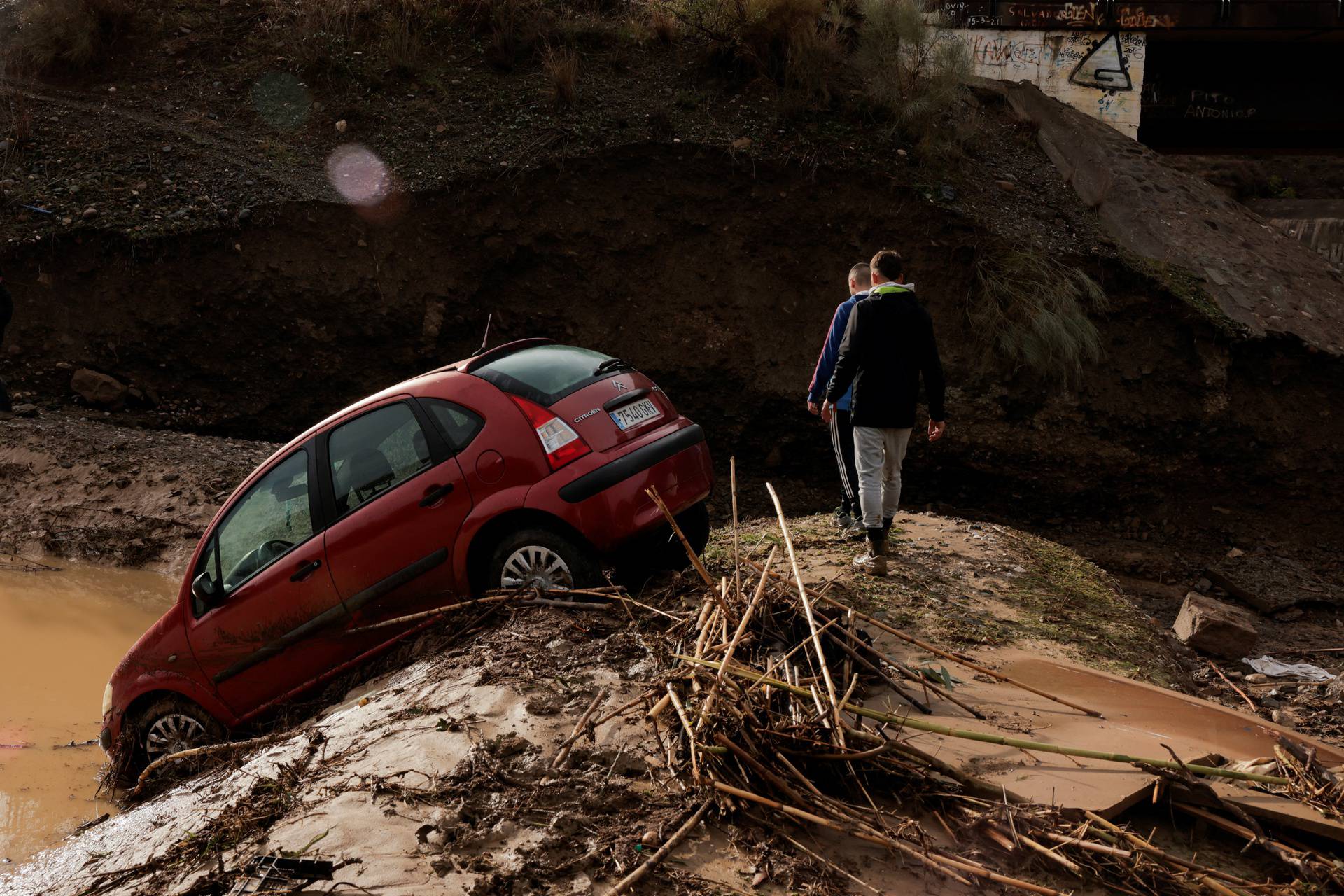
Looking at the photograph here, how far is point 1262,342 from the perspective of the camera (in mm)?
12906

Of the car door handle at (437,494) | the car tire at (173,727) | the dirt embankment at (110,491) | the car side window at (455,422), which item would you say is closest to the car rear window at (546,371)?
the car side window at (455,422)

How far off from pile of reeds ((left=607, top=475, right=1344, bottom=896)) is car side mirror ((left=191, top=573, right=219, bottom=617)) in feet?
9.34

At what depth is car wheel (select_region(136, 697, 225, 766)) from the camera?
5.69 metres

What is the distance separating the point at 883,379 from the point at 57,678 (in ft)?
20.6

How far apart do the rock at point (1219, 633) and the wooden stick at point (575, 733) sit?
6055 millimetres

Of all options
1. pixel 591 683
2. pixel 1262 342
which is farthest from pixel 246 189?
pixel 1262 342

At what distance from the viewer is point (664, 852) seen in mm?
3121

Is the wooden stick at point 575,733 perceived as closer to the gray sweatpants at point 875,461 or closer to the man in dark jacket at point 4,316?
the gray sweatpants at point 875,461

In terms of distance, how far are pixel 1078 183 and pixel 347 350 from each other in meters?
11.1

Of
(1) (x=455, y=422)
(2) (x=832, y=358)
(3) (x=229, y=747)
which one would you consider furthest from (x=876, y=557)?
(3) (x=229, y=747)

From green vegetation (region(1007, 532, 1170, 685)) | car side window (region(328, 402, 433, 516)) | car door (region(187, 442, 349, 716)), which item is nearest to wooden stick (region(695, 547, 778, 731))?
car side window (region(328, 402, 433, 516))

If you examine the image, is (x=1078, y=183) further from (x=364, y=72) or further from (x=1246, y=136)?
(x=364, y=72)

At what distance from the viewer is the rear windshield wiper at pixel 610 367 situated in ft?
18.8

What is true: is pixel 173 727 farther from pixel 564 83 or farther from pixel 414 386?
pixel 564 83
